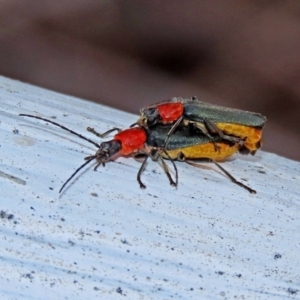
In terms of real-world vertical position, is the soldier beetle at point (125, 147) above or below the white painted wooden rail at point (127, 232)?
above

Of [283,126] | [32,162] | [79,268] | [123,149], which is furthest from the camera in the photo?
[283,126]

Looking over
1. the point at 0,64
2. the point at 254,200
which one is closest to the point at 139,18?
the point at 0,64

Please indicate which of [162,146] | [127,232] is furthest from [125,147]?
[127,232]

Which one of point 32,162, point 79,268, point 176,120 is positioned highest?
point 176,120

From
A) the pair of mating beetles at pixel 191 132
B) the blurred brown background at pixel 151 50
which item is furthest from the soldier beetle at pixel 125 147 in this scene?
the blurred brown background at pixel 151 50

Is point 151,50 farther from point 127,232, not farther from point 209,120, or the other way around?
point 127,232

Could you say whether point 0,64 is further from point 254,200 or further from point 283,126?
point 254,200

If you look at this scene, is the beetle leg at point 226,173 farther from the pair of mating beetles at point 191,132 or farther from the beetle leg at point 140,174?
the beetle leg at point 140,174
